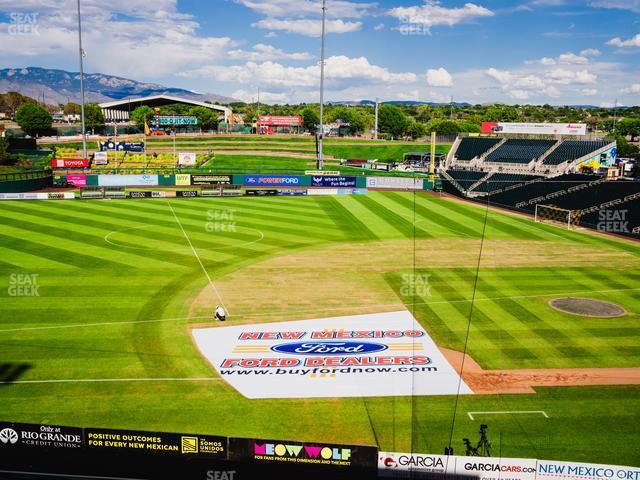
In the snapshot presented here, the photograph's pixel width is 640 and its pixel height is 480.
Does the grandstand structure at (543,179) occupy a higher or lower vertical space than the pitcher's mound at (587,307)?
higher

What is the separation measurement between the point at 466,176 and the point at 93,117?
106210mm

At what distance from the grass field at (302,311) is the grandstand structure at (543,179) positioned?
19.1ft

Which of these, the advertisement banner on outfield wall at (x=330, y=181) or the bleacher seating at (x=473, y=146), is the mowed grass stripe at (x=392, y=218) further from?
the bleacher seating at (x=473, y=146)

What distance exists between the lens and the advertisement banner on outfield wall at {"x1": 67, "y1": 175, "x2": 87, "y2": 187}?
73.8 m

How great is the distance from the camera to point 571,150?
267ft

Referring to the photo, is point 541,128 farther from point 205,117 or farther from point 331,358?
point 205,117

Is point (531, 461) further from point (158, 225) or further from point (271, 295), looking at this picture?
point (158, 225)

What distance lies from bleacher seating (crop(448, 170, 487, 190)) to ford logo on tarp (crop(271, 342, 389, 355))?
56442 millimetres

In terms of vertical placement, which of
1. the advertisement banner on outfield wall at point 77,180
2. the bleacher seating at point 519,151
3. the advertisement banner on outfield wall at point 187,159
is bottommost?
the advertisement banner on outfield wall at point 77,180

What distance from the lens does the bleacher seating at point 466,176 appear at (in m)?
75.4

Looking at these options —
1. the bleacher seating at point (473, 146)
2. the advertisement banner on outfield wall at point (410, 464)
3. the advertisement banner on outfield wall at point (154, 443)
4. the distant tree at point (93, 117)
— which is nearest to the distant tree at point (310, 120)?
the distant tree at point (93, 117)

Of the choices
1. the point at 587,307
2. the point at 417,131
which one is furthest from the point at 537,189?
the point at 417,131

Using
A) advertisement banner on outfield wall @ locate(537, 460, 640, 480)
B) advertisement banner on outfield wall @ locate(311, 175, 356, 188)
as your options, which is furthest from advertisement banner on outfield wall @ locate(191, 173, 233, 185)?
advertisement banner on outfield wall @ locate(537, 460, 640, 480)

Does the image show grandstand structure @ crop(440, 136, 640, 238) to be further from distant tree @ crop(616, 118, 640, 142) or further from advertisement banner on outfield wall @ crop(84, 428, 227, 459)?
distant tree @ crop(616, 118, 640, 142)
